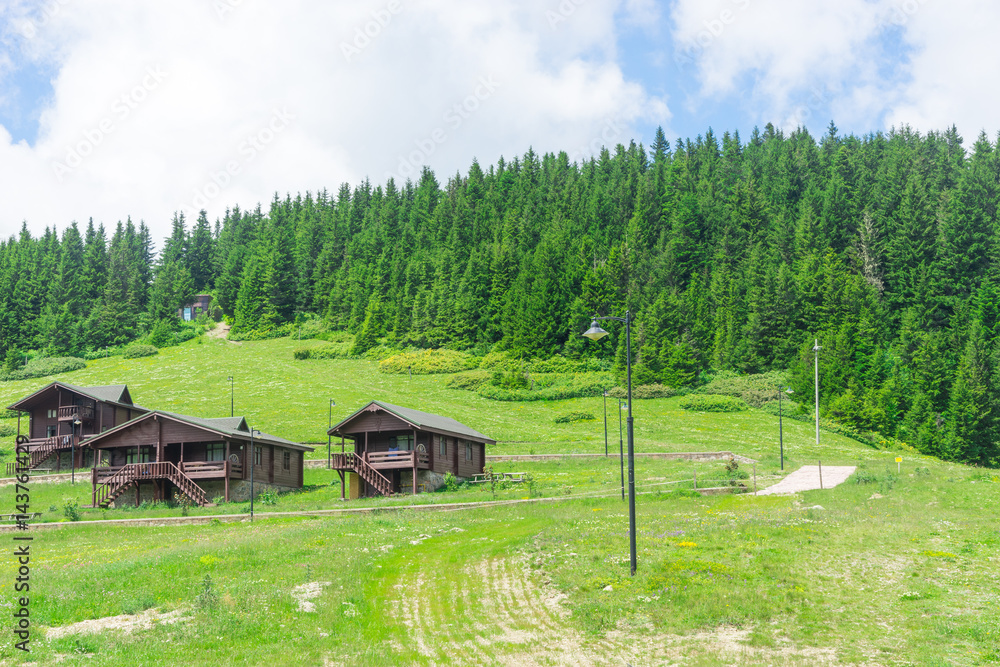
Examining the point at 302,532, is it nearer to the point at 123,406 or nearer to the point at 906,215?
Result: the point at 123,406

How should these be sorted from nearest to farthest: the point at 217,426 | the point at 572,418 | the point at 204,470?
the point at 204,470 → the point at 217,426 → the point at 572,418

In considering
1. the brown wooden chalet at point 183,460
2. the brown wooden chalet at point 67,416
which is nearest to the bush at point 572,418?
the brown wooden chalet at point 183,460

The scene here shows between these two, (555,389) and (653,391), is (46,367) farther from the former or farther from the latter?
(653,391)

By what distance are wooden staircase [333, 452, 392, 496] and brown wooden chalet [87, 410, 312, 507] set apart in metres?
6.08

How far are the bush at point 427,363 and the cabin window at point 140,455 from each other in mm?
54628

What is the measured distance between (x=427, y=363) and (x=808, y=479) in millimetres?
69831

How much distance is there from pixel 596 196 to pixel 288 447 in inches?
4012

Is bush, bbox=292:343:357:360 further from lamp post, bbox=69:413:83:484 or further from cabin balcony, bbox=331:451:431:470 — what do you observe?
cabin balcony, bbox=331:451:431:470

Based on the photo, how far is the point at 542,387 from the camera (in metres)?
101

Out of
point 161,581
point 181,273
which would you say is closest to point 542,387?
point 161,581

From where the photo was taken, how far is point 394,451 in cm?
5388

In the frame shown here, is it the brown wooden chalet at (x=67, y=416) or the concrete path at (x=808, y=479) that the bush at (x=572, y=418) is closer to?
the concrete path at (x=808, y=479)

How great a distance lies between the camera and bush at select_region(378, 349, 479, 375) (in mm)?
110562

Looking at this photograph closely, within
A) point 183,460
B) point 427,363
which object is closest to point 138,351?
point 427,363
